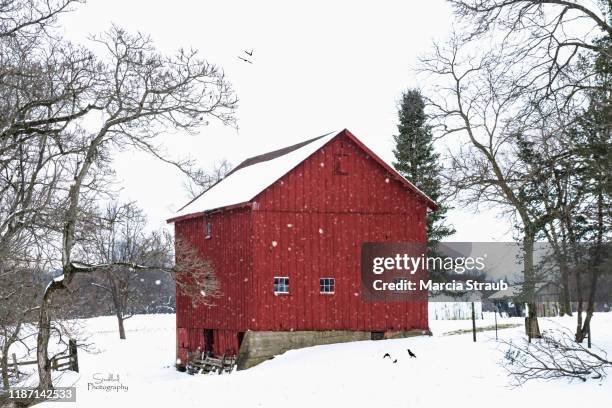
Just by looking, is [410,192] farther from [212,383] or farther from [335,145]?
[212,383]

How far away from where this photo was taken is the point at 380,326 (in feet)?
94.8

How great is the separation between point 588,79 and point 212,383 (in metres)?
13.0

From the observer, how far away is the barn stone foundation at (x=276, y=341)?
27062 mm

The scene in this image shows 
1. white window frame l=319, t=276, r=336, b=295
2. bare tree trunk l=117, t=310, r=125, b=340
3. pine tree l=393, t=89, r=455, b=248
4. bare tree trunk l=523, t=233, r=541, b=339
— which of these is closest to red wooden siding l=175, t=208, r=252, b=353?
white window frame l=319, t=276, r=336, b=295

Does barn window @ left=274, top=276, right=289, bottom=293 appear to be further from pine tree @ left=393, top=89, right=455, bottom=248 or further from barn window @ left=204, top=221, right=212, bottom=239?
pine tree @ left=393, top=89, right=455, bottom=248

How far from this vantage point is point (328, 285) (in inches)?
1118

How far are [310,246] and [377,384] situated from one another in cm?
904

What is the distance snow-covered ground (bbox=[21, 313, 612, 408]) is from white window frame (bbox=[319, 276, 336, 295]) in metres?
2.01

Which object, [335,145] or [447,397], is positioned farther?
[335,145]

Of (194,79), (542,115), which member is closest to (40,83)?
(194,79)

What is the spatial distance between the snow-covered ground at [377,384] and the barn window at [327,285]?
6.79 ft

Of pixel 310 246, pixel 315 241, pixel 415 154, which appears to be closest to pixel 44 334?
pixel 310 246

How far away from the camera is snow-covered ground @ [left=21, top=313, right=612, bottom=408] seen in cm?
1666

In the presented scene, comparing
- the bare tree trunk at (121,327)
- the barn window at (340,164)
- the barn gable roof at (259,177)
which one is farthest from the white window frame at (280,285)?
the bare tree trunk at (121,327)
